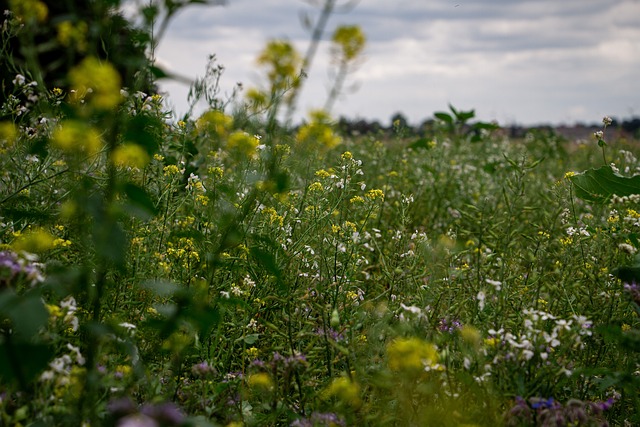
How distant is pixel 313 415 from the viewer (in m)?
2.06

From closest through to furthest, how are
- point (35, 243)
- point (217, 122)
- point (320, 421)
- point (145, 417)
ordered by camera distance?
point (145, 417) < point (320, 421) < point (35, 243) < point (217, 122)

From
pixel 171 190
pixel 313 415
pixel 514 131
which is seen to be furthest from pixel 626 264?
pixel 514 131

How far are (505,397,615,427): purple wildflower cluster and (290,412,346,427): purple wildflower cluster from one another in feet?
1.73

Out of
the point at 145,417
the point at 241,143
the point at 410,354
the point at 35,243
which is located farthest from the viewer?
the point at 241,143

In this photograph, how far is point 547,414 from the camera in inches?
75.2

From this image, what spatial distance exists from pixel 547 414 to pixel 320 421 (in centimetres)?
69

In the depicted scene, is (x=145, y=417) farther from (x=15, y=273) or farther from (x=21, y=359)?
(x=15, y=273)

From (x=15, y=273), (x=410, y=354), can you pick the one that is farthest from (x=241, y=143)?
(x=410, y=354)

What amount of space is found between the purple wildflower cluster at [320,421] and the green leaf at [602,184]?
2.14 metres

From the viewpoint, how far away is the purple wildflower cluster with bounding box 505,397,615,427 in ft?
6.17

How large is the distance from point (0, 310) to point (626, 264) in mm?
2464

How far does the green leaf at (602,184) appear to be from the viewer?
11.4 feet

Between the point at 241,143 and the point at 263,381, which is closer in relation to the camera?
the point at 263,381

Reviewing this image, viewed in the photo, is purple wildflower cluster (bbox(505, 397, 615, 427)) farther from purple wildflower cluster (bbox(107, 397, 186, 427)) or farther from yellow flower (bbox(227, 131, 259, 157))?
yellow flower (bbox(227, 131, 259, 157))
